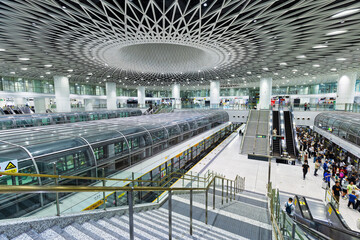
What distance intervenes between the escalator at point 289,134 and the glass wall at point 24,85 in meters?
43.0

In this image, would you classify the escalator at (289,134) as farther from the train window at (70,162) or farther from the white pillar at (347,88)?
the train window at (70,162)

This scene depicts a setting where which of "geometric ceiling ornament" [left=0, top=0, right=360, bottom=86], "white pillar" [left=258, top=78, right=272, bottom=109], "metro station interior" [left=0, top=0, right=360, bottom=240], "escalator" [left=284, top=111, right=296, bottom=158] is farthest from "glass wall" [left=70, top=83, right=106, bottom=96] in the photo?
"escalator" [left=284, top=111, right=296, bottom=158]

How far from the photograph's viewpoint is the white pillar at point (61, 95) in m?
26.5

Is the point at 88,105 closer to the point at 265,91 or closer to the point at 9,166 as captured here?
the point at 265,91

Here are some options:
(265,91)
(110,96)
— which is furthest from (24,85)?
(265,91)

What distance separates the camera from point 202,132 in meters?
19.8

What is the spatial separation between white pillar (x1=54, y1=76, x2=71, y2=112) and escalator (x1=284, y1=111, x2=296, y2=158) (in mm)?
30087

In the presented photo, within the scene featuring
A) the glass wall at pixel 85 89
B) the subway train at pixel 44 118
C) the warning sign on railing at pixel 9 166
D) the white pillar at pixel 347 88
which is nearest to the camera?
the warning sign on railing at pixel 9 166

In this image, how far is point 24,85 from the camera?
1296 inches

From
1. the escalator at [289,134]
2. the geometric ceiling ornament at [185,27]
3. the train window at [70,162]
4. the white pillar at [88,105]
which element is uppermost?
the geometric ceiling ornament at [185,27]

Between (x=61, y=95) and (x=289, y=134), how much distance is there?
32.1 meters

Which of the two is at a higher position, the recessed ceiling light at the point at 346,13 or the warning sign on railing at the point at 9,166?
the recessed ceiling light at the point at 346,13

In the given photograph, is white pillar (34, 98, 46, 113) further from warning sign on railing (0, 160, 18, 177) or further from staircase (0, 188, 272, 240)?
staircase (0, 188, 272, 240)

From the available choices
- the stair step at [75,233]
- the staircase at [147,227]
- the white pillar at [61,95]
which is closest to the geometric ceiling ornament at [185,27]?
the staircase at [147,227]
